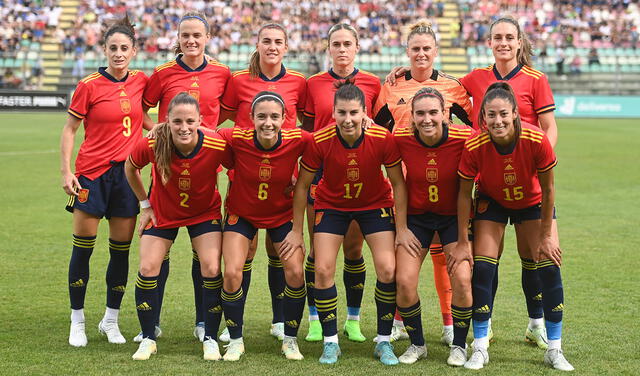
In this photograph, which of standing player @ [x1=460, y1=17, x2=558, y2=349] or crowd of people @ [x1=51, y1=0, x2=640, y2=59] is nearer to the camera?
standing player @ [x1=460, y1=17, x2=558, y2=349]

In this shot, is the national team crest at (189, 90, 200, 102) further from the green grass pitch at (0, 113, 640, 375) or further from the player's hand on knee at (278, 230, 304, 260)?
the green grass pitch at (0, 113, 640, 375)

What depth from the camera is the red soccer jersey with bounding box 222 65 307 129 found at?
6.20 metres

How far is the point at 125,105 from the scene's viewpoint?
6.04 meters

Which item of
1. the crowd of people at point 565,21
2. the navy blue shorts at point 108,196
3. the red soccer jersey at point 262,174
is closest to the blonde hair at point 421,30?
the red soccer jersey at point 262,174

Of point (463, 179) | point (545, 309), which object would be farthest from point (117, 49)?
point (545, 309)

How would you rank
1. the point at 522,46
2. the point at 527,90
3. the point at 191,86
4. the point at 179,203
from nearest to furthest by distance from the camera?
the point at 179,203 < the point at 527,90 < the point at 522,46 < the point at 191,86

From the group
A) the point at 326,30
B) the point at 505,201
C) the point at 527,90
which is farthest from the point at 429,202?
the point at 326,30

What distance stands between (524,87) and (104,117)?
297 centimetres

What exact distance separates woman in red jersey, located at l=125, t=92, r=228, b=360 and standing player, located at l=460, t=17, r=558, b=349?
1.89 m

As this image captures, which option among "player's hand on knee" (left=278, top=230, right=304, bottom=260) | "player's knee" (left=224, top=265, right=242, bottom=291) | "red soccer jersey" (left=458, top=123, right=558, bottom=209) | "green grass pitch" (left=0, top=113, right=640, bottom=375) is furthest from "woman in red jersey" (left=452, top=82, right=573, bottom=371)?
"player's knee" (left=224, top=265, right=242, bottom=291)

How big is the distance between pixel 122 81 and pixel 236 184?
3.95 feet

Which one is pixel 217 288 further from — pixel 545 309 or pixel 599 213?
pixel 599 213

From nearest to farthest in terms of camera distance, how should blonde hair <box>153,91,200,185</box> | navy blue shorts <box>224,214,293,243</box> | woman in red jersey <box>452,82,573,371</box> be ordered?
woman in red jersey <box>452,82,573,371</box> → blonde hair <box>153,91,200,185</box> → navy blue shorts <box>224,214,293,243</box>

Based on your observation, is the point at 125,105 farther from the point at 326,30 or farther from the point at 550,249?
the point at 326,30
